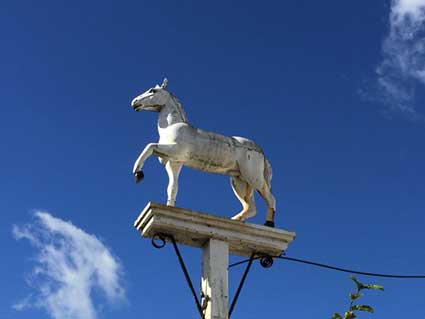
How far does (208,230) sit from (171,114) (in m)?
1.73

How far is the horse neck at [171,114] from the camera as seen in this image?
28.0 ft

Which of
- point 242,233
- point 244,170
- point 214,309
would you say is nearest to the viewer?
point 214,309

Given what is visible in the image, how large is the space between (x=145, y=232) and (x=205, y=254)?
0.72m

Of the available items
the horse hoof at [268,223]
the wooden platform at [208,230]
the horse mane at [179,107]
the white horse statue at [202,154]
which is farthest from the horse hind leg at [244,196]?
the horse mane at [179,107]

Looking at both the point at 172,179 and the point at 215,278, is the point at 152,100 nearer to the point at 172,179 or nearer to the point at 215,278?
the point at 172,179

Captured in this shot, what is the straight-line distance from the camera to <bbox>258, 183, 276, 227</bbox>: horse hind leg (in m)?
8.23

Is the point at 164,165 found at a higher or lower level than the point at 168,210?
higher

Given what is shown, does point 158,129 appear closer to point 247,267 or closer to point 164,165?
point 164,165

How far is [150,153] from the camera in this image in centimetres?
799

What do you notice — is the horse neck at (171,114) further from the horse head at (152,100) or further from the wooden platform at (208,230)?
the wooden platform at (208,230)

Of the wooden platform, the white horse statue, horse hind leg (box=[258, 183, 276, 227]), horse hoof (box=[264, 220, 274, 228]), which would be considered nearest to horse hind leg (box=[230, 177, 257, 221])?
the white horse statue

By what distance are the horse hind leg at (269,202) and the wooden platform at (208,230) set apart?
28 centimetres

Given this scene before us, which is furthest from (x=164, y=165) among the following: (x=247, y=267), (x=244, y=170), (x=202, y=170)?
(x=247, y=267)

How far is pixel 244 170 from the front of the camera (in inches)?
331
